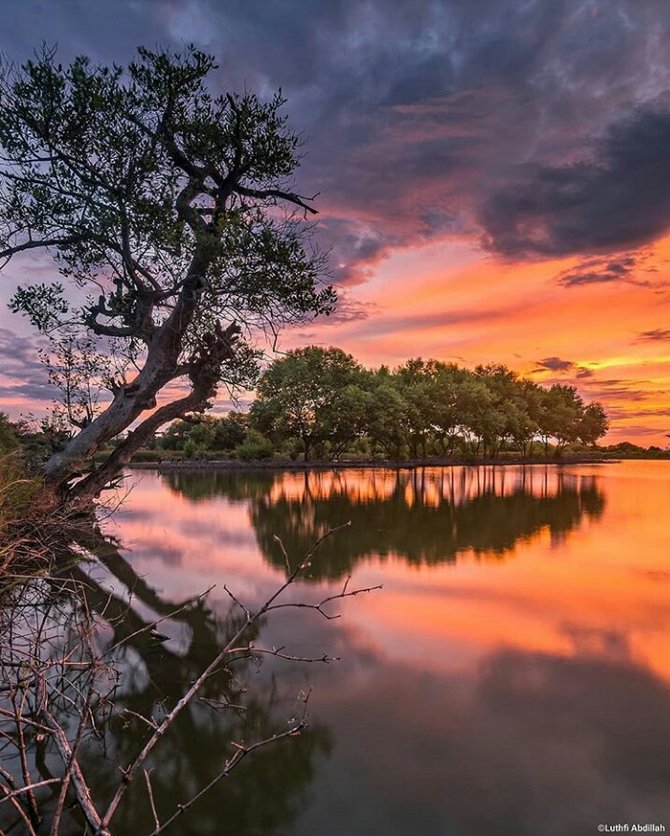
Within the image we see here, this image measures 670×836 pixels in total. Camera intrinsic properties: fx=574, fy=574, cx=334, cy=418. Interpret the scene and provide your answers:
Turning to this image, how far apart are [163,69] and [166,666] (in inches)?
439

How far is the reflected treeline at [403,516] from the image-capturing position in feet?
46.1

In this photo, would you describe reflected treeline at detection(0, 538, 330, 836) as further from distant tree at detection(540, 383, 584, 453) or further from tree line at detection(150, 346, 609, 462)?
distant tree at detection(540, 383, 584, 453)

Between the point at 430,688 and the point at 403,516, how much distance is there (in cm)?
1410

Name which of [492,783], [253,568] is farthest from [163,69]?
[492,783]

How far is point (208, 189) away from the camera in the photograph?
12.2 metres

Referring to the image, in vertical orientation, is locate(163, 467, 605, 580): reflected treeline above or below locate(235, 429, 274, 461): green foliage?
below

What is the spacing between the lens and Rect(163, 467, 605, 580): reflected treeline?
14055 mm

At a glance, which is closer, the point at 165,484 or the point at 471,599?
the point at 471,599

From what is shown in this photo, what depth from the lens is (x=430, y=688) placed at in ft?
20.4

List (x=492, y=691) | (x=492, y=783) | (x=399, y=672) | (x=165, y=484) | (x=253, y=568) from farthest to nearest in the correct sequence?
(x=165, y=484), (x=253, y=568), (x=399, y=672), (x=492, y=691), (x=492, y=783)

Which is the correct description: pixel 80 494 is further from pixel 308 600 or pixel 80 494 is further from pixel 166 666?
pixel 166 666

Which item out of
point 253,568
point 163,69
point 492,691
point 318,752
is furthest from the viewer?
point 253,568

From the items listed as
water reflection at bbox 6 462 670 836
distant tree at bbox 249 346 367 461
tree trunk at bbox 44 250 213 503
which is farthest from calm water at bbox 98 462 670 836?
distant tree at bbox 249 346 367 461

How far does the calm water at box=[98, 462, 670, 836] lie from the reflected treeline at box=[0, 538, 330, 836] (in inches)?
0.9
